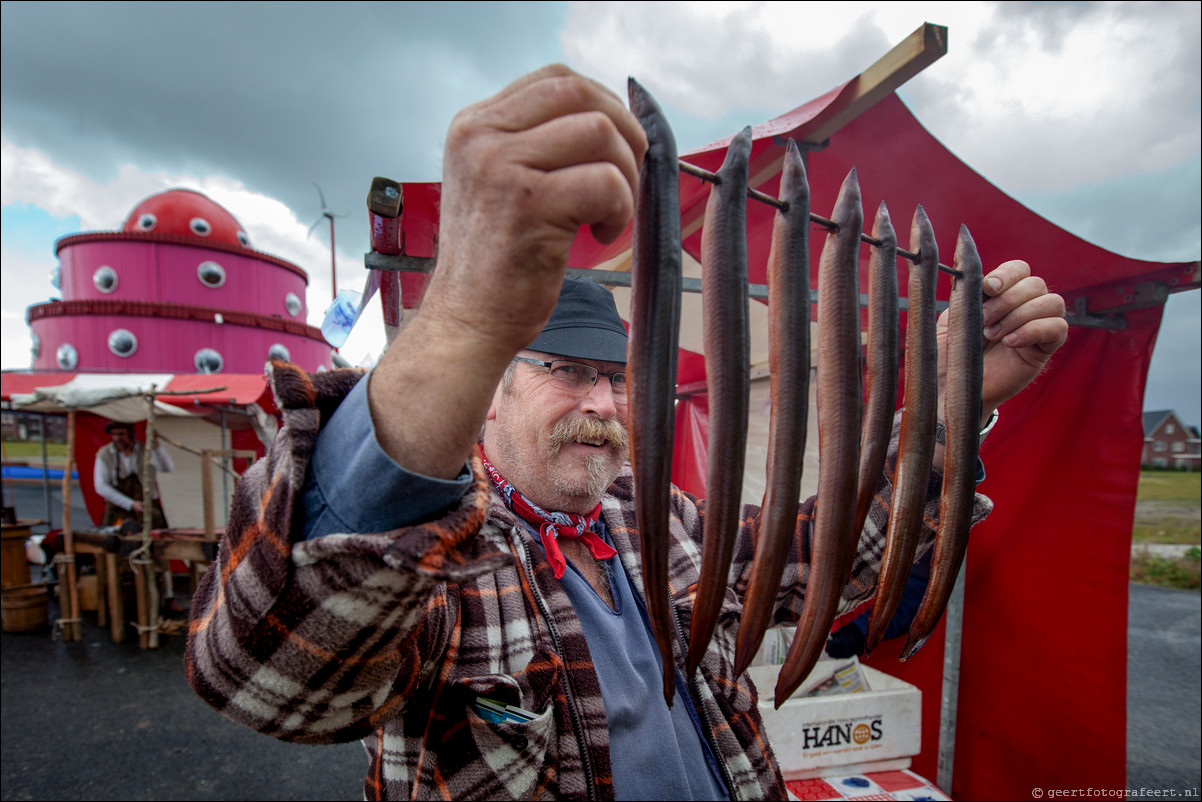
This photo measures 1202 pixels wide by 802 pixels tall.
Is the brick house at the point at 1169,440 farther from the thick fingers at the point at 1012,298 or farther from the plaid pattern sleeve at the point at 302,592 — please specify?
the plaid pattern sleeve at the point at 302,592

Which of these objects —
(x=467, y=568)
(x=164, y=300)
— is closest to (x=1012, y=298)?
(x=467, y=568)

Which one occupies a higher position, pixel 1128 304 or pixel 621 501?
pixel 1128 304

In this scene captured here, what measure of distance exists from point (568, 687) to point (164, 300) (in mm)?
18922

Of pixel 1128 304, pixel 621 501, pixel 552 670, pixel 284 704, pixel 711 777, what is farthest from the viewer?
pixel 1128 304

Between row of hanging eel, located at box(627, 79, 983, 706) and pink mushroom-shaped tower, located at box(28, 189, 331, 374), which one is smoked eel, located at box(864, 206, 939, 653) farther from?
pink mushroom-shaped tower, located at box(28, 189, 331, 374)

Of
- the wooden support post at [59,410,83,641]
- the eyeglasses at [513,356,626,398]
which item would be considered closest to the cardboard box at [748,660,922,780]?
the eyeglasses at [513,356,626,398]

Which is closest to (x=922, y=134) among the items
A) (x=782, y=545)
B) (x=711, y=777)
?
(x=782, y=545)

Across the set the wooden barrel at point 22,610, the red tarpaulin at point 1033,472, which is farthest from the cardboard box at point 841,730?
the wooden barrel at point 22,610

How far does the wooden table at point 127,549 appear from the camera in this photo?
6.32 metres

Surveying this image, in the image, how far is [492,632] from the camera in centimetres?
133

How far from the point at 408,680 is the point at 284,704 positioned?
0.80 ft

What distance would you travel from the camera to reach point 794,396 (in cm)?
88

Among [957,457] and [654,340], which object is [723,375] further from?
[957,457]

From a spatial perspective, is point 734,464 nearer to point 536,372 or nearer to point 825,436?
point 825,436
